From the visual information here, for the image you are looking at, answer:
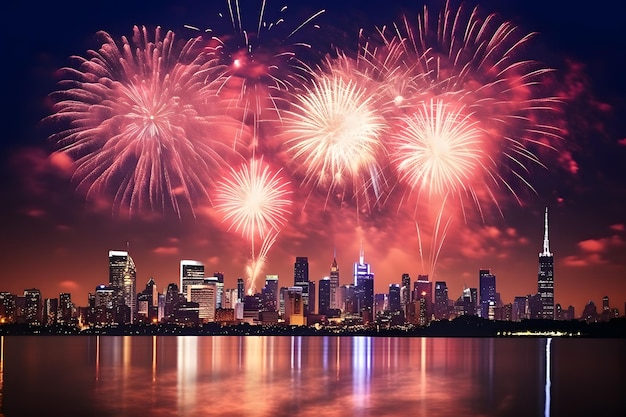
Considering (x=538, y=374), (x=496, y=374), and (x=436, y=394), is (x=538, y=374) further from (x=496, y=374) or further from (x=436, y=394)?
(x=436, y=394)

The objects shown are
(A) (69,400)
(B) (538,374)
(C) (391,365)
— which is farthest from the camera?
(C) (391,365)

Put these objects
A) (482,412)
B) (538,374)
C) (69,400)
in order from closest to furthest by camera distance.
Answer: (482,412)
(69,400)
(538,374)

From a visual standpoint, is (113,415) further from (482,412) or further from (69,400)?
(482,412)

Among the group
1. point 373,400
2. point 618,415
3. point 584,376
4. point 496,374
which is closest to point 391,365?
point 496,374

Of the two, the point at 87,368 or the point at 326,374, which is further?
the point at 87,368

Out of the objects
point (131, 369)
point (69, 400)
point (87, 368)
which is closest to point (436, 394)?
point (69, 400)

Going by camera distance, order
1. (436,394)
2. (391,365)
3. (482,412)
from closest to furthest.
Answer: (482,412) → (436,394) → (391,365)

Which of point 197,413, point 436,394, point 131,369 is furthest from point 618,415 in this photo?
point 131,369

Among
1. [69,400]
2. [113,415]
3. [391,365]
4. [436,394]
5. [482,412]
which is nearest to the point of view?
[113,415]

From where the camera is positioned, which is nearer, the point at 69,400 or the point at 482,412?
the point at 482,412
